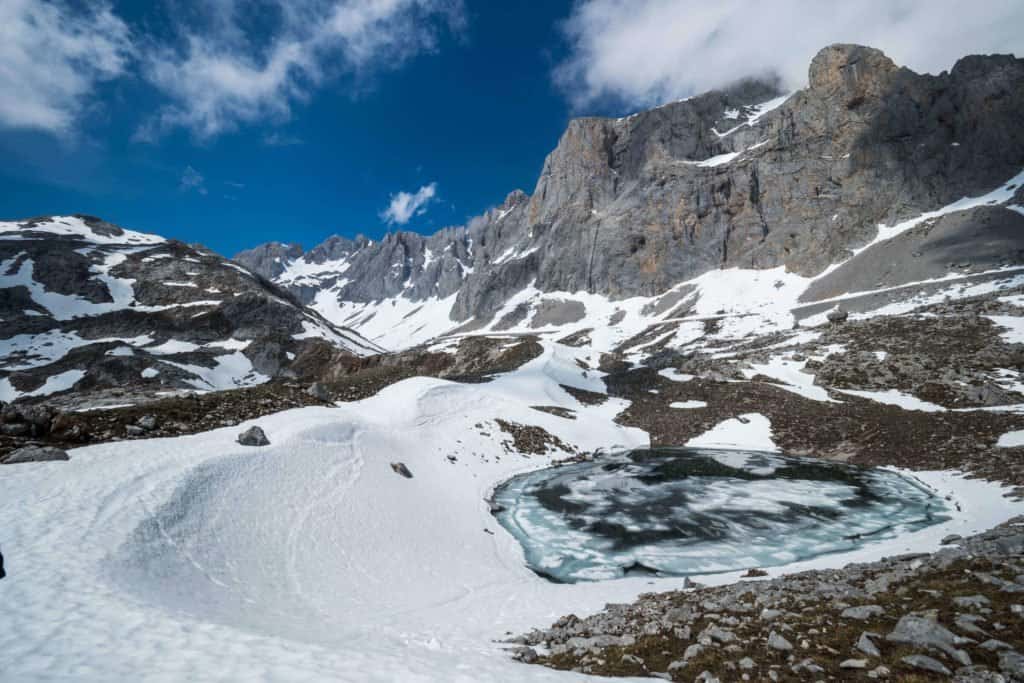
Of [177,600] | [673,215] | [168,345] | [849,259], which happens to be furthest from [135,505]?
[673,215]

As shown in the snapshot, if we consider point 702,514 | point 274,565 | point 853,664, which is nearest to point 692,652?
point 853,664

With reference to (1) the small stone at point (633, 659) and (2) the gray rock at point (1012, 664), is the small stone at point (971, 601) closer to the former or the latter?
(2) the gray rock at point (1012, 664)

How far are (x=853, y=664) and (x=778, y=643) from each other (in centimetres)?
106

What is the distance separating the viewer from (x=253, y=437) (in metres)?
16.9

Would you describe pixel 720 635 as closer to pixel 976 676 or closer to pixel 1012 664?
pixel 976 676

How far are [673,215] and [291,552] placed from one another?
175m

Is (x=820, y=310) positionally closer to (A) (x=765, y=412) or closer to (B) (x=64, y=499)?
(A) (x=765, y=412)

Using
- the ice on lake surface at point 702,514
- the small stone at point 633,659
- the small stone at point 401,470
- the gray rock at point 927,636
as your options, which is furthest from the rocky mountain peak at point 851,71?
the small stone at point 633,659

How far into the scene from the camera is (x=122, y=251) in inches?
4818

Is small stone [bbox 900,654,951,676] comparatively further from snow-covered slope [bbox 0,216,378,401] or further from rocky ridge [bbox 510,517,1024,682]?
snow-covered slope [bbox 0,216,378,401]

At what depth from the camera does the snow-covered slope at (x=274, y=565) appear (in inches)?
239

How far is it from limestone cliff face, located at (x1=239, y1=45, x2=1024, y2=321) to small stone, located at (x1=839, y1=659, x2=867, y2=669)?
13997 centimetres

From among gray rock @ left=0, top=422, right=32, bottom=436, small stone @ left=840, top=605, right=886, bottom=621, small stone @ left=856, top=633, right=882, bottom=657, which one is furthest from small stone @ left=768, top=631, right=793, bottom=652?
gray rock @ left=0, top=422, right=32, bottom=436

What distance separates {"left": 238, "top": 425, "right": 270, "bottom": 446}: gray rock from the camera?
1677 cm
